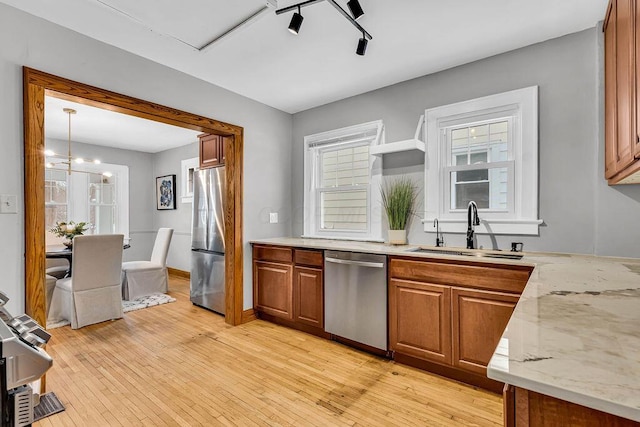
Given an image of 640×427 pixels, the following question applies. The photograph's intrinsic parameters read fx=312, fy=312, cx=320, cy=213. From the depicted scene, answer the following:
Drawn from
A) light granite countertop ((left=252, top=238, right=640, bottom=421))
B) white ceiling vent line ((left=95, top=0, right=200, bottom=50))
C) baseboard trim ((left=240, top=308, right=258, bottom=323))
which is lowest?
baseboard trim ((left=240, top=308, right=258, bottom=323))

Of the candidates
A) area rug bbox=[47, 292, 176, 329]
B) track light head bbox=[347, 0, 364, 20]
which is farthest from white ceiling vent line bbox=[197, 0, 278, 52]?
area rug bbox=[47, 292, 176, 329]

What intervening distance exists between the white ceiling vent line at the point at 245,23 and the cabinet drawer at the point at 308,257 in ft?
6.38

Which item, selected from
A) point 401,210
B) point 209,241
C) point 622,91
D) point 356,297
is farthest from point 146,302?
point 622,91

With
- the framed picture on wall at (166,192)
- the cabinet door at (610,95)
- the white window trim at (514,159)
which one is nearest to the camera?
the cabinet door at (610,95)

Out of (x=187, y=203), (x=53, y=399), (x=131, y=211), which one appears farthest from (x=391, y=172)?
(x=131, y=211)

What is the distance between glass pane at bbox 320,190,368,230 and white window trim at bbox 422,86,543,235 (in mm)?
766

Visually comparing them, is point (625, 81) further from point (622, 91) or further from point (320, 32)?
point (320, 32)

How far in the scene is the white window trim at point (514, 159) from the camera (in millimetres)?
2441

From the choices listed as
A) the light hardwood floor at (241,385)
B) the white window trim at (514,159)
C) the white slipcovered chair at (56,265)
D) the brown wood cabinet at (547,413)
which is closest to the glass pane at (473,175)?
the white window trim at (514,159)

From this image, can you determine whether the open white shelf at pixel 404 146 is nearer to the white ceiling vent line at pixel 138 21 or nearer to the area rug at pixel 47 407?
the white ceiling vent line at pixel 138 21

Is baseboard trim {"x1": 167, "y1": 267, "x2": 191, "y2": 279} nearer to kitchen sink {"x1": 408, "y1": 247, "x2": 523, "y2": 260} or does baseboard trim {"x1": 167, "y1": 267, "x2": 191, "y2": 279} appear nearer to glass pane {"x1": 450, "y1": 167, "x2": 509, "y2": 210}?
kitchen sink {"x1": 408, "y1": 247, "x2": 523, "y2": 260}

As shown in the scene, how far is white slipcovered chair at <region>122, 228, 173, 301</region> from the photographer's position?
171 inches

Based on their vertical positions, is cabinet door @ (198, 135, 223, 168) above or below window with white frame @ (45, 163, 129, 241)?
above

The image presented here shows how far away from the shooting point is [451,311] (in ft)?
7.32
